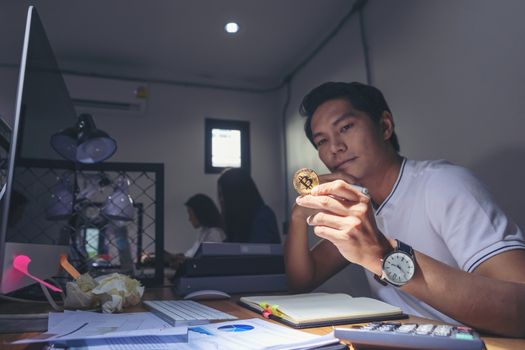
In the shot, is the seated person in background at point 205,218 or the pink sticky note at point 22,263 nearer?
the pink sticky note at point 22,263

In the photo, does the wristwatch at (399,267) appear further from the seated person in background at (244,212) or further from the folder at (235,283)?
the seated person in background at (244,212)

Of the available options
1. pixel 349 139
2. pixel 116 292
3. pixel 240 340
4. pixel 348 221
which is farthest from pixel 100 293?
pixel 349 139

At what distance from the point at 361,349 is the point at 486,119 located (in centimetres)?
126

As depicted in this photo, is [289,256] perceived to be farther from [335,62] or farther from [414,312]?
[335,62]

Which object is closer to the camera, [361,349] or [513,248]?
[361,349]

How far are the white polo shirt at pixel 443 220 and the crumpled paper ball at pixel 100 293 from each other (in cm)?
75

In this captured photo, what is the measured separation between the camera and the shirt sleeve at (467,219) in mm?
791

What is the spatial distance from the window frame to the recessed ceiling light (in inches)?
36.3

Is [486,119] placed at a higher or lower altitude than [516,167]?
higher

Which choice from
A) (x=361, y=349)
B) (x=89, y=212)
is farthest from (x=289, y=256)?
(x=89, y=212)

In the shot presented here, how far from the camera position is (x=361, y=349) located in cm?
51

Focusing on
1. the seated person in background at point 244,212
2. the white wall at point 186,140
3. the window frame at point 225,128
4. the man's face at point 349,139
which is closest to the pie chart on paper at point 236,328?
the man's face at point 349,139

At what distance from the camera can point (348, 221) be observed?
675 mm

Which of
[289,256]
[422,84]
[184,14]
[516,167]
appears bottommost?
[289,256]
